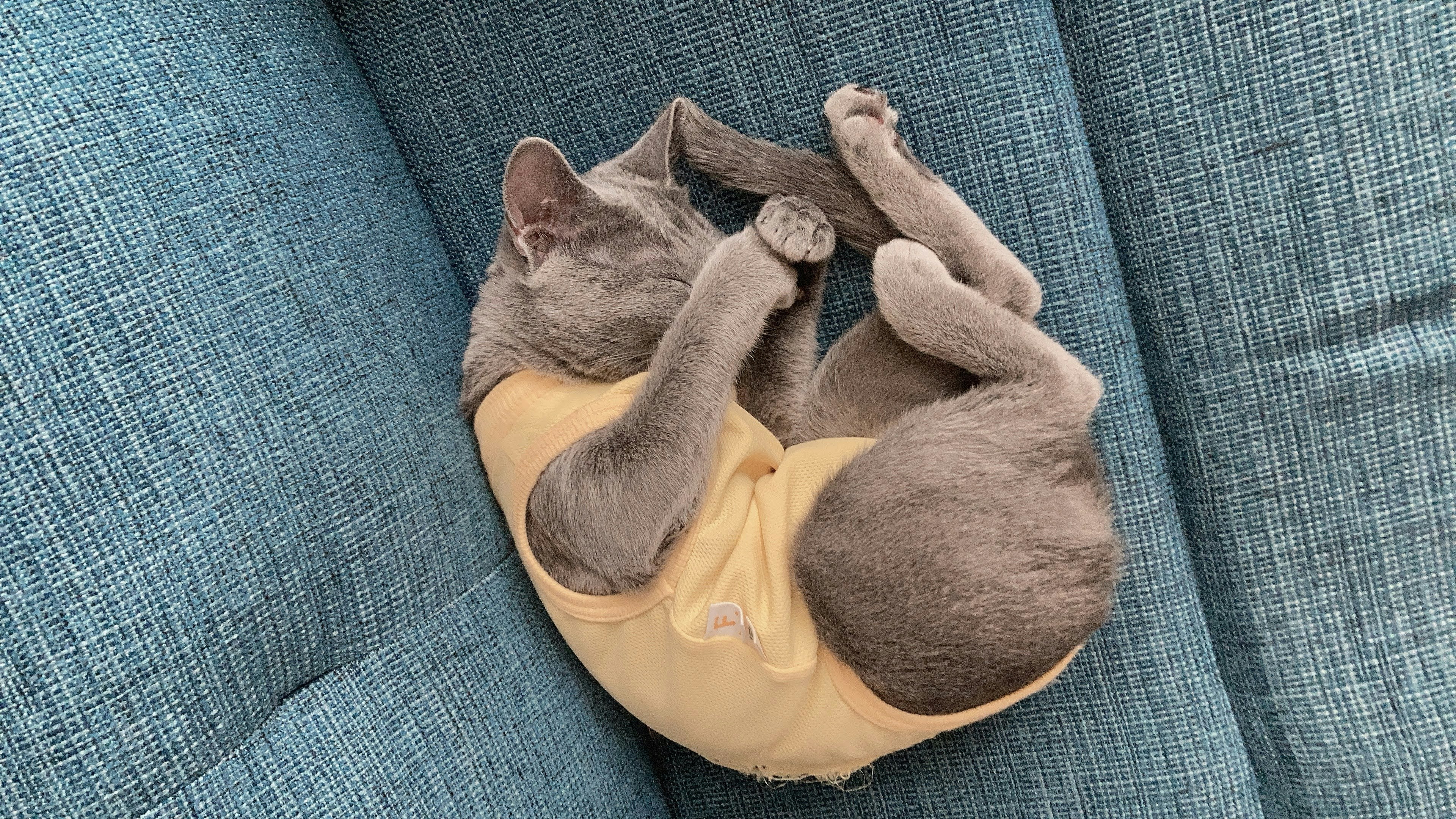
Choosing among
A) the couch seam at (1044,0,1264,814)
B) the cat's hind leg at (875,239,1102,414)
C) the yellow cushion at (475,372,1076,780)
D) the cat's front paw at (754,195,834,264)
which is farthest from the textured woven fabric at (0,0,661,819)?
the couch seam at (1044,0,1264,814)

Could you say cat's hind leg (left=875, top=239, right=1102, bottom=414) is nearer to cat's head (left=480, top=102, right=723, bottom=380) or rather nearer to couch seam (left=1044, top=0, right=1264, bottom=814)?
couch seam (left=1044, top=0, right=1264, bottom=814)

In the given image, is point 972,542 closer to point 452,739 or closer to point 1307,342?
point 1307,342

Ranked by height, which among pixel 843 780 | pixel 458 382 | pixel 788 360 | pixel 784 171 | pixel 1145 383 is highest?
pixel 784 171

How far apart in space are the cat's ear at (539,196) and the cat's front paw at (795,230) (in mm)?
243

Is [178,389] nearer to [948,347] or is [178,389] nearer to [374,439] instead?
[374,439]

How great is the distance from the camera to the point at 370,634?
913 millimetres

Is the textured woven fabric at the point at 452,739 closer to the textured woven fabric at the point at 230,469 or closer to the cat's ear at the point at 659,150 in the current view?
the textured woven fabric at the point at 230,469

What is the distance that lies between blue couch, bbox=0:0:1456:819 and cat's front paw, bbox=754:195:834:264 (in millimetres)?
92

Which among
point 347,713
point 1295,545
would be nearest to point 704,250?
point 347,713

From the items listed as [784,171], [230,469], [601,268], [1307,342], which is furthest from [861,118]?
[230,469]

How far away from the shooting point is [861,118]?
3.47 feet

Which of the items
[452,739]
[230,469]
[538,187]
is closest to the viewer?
[230,469]

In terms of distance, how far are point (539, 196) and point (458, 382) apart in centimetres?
28

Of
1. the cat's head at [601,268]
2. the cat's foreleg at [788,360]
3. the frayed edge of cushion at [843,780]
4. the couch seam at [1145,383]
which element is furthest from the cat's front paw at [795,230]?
the frayed edge of cushion at [843,780]
